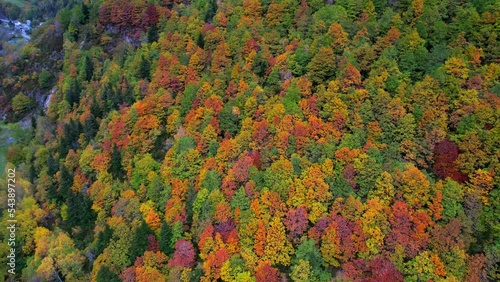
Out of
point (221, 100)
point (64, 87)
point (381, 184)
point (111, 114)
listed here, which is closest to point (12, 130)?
point (64, 87)

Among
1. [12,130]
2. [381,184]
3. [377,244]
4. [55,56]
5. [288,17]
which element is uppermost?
[288,17]

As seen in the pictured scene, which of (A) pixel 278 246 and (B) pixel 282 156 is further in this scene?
(B) pixel 282 156

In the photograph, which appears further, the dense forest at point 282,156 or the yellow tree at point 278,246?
the yellow tree at point 278,246

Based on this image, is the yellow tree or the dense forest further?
the yellow tree

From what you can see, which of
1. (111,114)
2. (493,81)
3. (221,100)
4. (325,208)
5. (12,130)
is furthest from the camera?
(12,130)

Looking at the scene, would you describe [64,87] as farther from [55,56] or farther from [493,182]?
[493,182]

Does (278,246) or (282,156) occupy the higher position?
(282,156)

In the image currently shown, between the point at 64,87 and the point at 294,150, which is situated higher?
the point at 294,150

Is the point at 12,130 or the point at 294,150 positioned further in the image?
the point at 12,130
